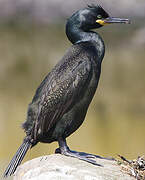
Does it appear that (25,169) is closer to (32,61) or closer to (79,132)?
(79,132)

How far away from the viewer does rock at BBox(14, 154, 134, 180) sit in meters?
4.89

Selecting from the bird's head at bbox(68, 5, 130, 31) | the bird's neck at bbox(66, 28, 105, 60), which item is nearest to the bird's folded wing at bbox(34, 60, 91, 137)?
the bird's neck at bbox(66, 28, 105, 60)

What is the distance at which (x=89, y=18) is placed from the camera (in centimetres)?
575

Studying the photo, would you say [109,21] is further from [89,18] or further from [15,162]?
[15,162]

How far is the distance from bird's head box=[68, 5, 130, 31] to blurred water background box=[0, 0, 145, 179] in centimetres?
311

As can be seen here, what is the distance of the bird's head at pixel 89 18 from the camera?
5730 mm

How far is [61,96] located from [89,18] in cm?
82

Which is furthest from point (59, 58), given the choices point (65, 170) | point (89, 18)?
point (65, 170)

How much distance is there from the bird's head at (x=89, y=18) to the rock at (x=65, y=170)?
126cm

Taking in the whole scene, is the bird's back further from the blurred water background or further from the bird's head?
the blurred water background

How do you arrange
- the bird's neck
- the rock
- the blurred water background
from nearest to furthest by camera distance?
the rock, the bird's neck, the blurred water background

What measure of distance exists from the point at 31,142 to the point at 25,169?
0.40 m

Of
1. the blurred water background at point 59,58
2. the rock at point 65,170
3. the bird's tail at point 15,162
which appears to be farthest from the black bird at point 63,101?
the blurred water background at point 59,58

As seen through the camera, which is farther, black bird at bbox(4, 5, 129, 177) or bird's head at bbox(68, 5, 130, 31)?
bird's head at bbox(68, 5, 130, 31)
